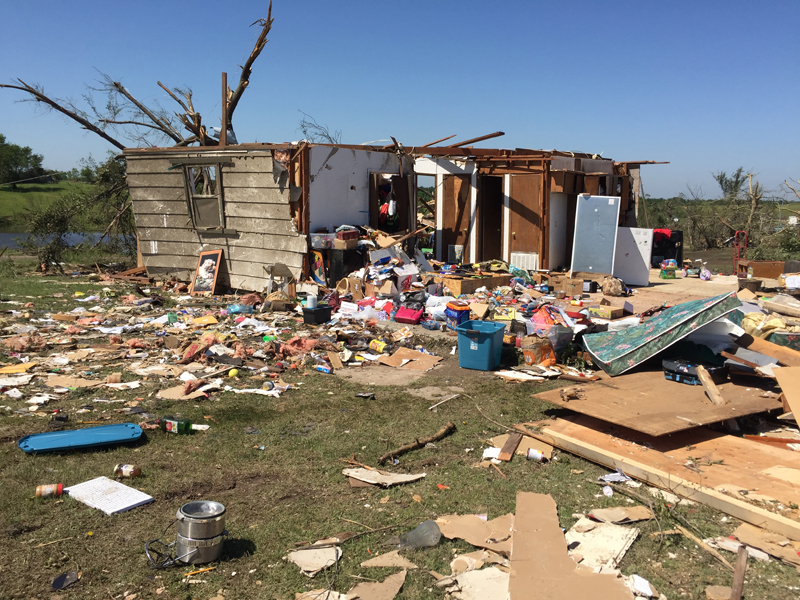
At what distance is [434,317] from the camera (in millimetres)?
10016

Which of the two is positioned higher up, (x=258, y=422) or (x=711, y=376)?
(x=711, y=376)

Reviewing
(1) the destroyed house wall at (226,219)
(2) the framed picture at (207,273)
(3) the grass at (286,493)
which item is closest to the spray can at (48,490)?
(3) the grass at (286,493)

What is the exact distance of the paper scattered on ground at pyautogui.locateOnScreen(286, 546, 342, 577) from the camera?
3.48m

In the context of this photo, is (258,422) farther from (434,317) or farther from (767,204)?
(767,204)

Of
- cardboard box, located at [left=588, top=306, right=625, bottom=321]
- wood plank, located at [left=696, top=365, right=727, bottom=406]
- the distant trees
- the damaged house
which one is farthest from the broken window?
the distant trees

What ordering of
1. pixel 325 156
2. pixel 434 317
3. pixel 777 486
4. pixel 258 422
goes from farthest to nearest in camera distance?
pixel 325 156
pixel 434 317
pixel 258 422
pixel 777 486

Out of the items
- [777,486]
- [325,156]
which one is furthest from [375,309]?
[777,486]

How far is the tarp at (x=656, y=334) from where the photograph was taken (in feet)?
20.3

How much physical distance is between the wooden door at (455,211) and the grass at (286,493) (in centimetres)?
873

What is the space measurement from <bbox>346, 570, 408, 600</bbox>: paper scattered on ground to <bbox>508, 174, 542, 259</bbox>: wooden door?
38.0ft

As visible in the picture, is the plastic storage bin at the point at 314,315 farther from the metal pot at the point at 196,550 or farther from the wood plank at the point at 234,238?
the metal pot at the point at 196,550

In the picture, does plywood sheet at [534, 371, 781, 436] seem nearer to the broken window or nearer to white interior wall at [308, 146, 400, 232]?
white interior wall at [308, 146, 400, 232]

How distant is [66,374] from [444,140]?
9.86 meters

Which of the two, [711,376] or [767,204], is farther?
[767,204]
